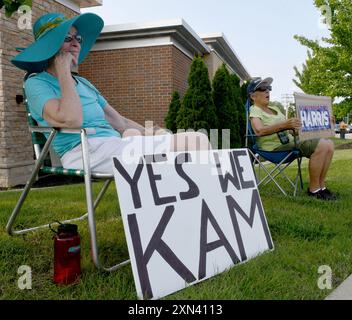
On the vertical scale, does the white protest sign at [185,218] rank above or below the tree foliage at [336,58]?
below

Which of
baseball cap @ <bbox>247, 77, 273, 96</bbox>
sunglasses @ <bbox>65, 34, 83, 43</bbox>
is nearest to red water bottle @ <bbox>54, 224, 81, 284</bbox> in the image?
sunglasses @ <bbox>65, 34, 83, 43</bbox>

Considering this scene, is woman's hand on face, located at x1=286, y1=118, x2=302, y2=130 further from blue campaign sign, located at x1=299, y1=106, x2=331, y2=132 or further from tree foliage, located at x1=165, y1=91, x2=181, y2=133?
tree foliage, located at x1=165, y1=91, x2=181, y2=133

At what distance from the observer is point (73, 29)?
243cm

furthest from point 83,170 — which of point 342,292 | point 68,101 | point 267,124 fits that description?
point 267,124

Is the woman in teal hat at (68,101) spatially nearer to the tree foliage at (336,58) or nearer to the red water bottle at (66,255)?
the red water bottle at (66,255)

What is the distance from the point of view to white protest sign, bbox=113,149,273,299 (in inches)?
72.1

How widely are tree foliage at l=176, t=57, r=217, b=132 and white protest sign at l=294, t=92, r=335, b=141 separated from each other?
3950 mm

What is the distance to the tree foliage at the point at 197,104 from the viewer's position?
858 cm

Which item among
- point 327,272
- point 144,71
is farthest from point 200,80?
point 327,272

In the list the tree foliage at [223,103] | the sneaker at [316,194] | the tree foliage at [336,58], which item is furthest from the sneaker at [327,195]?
the tree foliage at [336,58]

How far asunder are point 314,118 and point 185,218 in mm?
2909
